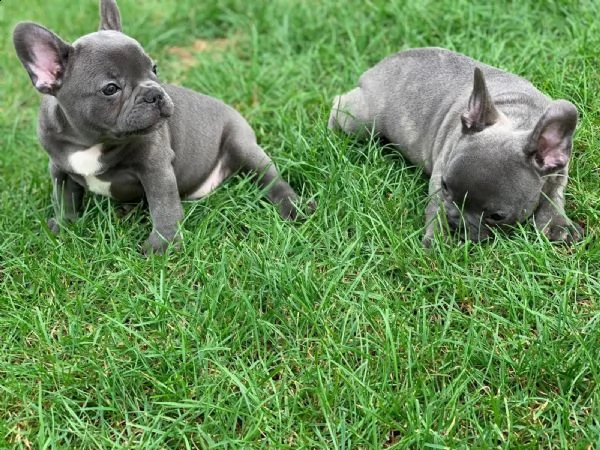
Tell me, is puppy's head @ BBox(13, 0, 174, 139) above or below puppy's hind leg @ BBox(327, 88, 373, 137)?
above

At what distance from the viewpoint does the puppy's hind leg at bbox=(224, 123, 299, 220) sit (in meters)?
5.83

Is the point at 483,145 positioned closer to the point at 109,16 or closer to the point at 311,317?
the point at 311,317

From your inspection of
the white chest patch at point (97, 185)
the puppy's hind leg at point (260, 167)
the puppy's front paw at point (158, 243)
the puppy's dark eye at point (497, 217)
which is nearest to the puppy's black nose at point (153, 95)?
the white chest patch at point (97, 185)

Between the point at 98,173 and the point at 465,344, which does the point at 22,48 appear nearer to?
the point at 98,173

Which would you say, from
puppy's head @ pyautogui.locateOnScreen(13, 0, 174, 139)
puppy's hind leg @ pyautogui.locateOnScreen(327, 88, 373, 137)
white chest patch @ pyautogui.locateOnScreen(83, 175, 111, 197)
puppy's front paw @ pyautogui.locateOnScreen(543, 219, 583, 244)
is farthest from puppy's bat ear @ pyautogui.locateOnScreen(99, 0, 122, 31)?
puppy's front paw @ pyautogui.locateOnScreen(543, 219, 583, 244)

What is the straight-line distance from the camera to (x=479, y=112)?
5.16m

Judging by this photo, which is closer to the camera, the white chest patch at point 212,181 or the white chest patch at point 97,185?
the white chest patch at point 97,185

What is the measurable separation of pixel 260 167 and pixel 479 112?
1665 millimetres

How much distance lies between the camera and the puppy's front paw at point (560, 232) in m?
5.11

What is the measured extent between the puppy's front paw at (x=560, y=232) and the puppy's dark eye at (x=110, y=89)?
9.08 feet

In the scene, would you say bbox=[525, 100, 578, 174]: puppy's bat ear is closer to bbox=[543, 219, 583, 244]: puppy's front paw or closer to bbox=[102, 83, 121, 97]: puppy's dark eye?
bbox=[543, 219, 583, 244]: puppy's front paw

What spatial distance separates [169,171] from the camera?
545 centimetres

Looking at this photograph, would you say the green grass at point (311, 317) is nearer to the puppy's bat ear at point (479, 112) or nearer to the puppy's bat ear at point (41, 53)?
the puppy's bat ear at point (479, 112)

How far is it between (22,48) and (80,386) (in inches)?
83.8
